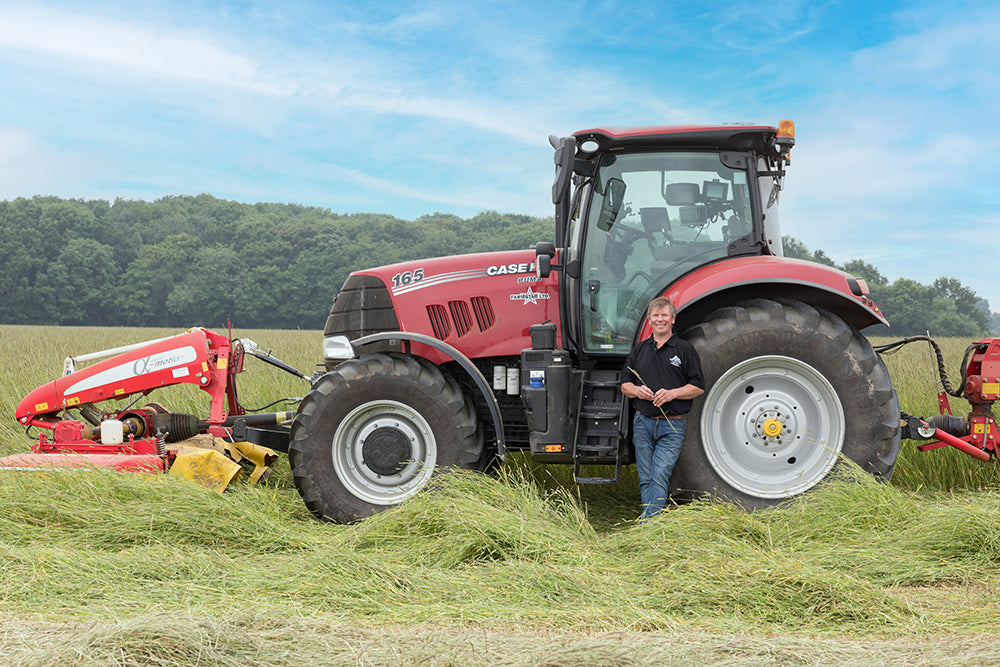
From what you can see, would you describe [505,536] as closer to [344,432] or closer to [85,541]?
[344,432]

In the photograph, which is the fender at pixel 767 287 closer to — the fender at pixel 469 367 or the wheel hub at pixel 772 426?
the wheel hub at pixel 772 426

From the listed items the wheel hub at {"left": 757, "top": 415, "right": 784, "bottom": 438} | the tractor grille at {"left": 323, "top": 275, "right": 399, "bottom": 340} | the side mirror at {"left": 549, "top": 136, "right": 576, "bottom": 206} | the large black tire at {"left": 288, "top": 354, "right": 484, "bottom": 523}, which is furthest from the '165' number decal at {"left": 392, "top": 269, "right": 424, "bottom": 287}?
the wheel hub at {"left": 757, "top": 415, "right": 784, "bottom": 438}

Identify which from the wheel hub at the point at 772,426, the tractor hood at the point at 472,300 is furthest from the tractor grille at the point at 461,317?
the wheel hub at the point at 772,426

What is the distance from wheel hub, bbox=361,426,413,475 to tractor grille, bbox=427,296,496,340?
89 cm

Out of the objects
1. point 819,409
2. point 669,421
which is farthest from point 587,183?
point 819,409

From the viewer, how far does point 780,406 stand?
5121 millimetres

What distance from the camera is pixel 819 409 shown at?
5.11 metres

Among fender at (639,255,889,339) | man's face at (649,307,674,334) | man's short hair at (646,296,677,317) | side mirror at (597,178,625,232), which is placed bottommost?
man's face at (649,307,674,334)

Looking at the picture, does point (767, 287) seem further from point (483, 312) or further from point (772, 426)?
point (483, 312)

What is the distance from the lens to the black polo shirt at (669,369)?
16.0 feet

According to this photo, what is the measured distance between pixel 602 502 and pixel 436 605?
2.78 metres

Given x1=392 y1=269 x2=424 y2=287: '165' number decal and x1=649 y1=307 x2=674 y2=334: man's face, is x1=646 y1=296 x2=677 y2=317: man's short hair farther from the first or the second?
x1=392 y1=269 x2=424 y2=287: '165' number decal

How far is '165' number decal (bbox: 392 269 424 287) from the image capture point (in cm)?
608

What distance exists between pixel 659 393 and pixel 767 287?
1.08 metres
